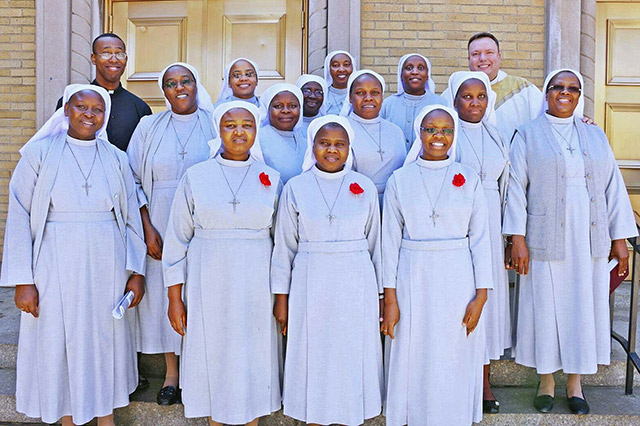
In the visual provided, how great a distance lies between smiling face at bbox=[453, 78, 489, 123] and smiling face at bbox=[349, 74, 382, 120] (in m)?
0.52

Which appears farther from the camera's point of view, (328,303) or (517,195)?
(517,195)

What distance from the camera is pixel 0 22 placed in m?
5.93

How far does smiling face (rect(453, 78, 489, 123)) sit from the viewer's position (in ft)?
11.8

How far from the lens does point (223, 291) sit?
3.17m

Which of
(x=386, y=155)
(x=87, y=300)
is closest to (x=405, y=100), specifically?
(x=386, y=155)

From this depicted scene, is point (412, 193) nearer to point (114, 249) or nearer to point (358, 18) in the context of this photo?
point (114, 249)

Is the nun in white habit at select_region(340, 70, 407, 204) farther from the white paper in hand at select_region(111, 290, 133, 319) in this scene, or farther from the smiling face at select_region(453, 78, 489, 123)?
the white paper in hand at select_region(111, 290, 133, 319)

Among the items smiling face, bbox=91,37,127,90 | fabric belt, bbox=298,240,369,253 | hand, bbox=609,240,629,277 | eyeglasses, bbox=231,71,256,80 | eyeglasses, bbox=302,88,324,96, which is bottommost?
hand, bbox=609,240,629,277

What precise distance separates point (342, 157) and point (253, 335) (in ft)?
3.59

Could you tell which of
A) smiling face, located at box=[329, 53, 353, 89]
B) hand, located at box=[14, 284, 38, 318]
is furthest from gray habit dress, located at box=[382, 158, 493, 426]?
hand, located at box=[14, 284, 38, 318]

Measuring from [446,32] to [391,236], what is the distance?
3.35 meters

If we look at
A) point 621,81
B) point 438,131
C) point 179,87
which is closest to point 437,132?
point 438,131

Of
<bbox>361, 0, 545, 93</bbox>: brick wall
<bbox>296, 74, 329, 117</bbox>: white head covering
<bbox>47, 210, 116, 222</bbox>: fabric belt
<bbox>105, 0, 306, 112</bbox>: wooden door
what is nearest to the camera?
<bbox>47, 210, 116, 222</bbox>: fabric belt

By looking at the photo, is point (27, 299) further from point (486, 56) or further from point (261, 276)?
point (486, 56)
